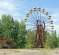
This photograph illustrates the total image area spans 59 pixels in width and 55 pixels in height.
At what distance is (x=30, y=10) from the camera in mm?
48094

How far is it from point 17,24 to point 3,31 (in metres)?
4.42

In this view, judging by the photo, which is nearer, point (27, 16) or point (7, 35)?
point (27, 16)

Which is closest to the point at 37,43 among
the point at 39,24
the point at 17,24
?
the point at 39,24

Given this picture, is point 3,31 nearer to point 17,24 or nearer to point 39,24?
point 17,24

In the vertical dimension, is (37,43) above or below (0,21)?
below

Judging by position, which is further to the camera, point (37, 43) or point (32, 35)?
point (32, 35)

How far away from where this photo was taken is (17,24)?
69500 millimetres

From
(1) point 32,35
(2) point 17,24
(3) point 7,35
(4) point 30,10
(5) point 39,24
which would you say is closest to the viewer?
(5) point 39,24

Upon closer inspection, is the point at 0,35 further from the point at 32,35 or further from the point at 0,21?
the point at 32,35

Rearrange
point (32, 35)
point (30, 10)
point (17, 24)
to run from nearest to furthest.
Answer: point (30, 10) → point (32, 35) → point (17, 24)

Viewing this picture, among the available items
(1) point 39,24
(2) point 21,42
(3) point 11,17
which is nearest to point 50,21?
(1) point 39,24

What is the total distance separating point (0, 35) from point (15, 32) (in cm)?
395

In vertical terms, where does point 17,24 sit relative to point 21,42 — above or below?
above

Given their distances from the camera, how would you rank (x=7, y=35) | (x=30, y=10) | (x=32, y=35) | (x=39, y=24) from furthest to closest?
(x=7, y=35) → (x=32, y=35) → (x=30, y=10) → (x=39, y=24)
